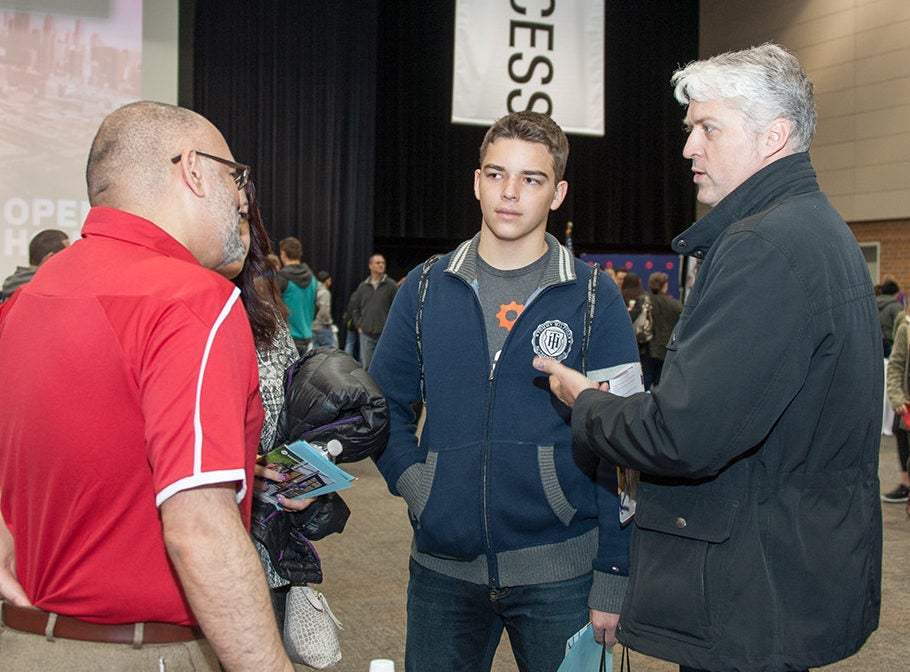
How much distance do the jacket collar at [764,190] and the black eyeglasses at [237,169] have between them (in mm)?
767

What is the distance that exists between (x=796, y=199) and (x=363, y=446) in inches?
39.8

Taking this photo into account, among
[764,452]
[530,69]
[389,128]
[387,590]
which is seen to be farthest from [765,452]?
[389,128]

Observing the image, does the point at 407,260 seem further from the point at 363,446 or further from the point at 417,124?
the point at 363,446

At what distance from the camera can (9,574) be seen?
4.90 feet

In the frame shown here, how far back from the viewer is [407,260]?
16.8m

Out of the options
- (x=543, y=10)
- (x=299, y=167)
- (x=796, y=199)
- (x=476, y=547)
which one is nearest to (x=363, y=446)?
(x=476, y=547)

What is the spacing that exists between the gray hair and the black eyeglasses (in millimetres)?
830

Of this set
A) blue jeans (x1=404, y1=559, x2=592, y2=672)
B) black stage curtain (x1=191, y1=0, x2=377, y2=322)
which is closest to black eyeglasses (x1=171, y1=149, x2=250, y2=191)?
blue jeans (x1=404, y1=559, x2=592, y2=672)

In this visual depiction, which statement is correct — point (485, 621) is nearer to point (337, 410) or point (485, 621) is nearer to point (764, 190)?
point (337, 410)

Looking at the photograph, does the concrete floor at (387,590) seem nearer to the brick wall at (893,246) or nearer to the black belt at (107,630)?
the black belt at (107,630)

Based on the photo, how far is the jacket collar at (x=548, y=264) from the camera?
214 cm

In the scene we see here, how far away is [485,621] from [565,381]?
2.11 ft

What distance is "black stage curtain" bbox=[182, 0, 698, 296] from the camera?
47.1 ft

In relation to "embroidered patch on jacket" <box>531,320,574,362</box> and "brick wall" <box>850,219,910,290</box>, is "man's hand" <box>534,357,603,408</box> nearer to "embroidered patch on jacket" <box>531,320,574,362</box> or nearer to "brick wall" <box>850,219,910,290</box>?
"embroidered patch on jacket" <box>531,320,574,362</box>
